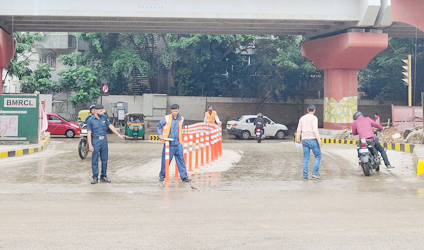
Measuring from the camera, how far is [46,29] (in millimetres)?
35312

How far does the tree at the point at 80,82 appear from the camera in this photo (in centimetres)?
4472

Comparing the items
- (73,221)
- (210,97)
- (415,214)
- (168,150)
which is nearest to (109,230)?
(73,221)

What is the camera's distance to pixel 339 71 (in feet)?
116

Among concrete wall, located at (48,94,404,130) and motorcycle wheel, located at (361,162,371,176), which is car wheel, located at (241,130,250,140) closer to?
concrete wall, located at (48,94,404,130)

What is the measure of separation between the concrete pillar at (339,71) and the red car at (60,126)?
14620mm

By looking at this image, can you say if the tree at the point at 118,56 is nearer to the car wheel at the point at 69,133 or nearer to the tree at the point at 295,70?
the car wheel at the point at 69,133

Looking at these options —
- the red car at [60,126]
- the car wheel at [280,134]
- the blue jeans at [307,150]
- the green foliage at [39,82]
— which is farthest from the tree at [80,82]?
the blue jeans at [307,150]

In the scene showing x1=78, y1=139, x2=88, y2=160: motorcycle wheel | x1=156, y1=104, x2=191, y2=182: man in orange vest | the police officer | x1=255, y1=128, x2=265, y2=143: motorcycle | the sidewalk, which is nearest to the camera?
the police officer

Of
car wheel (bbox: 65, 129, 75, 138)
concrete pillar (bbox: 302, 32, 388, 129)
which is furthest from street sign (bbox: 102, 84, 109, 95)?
concrete pillar (bbox: 302, 32, 388, 129)

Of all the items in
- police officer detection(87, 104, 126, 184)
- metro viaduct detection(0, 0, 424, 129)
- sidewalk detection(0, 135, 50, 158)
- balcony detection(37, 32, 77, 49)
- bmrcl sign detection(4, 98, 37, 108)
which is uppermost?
balcony detection(37, 32, 77, 49)

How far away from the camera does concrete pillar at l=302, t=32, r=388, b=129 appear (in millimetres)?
33750

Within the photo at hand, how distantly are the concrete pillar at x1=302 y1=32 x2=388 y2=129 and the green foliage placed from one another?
19.6 m

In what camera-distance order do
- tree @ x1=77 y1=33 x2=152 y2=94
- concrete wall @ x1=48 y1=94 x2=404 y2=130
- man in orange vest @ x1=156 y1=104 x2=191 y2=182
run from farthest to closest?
concrete wall @ x1=48 y1=94 x2=404 y2=130 → tree @ x1=77 y1=33 x2=152 y2=94 → man in orange vest @ x1=156 y1=104 x2=191 y2=182

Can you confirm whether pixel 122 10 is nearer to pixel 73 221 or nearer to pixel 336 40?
pixel 336 40
